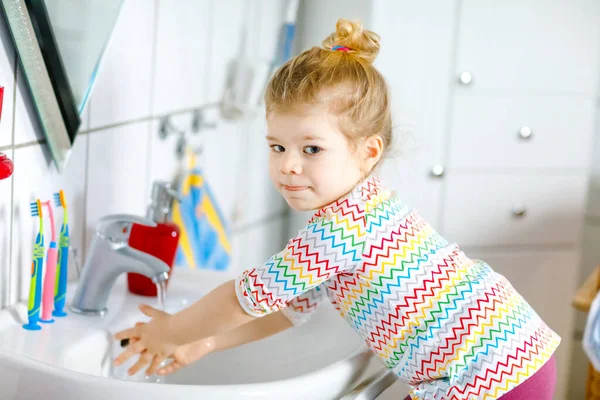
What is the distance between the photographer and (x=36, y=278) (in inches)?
40.7

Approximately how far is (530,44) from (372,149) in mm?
1093

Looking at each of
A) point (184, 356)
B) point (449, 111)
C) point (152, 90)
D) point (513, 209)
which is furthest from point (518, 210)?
point (184, 356)

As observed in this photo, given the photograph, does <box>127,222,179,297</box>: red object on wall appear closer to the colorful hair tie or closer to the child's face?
the child's face

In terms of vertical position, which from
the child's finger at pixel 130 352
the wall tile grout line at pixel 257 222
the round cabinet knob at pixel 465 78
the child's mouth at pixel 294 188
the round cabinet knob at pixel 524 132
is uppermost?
the round cabinet knob at pixel 465 78

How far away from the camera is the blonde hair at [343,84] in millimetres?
965

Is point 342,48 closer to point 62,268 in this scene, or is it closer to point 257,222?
point 62,268

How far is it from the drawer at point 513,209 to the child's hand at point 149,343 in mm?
1157

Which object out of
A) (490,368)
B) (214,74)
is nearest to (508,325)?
(490,368)

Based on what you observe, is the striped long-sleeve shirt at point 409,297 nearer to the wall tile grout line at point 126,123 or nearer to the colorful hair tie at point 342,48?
the colorful hair tie at point 342,48

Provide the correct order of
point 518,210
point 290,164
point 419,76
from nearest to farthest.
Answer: point 290,164, point 419,76, point 518,210

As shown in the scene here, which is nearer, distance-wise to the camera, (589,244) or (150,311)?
(150,311)

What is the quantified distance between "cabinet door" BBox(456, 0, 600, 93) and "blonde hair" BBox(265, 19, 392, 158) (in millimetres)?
973

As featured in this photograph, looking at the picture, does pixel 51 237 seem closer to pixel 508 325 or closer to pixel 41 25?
pixel 41 25

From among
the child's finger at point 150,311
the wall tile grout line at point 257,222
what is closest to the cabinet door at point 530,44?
the wall tile grout line at point 257,222
